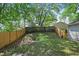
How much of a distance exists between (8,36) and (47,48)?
0.43 metres

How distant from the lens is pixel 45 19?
180 cm

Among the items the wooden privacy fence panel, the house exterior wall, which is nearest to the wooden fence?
the wooden privacy fence panel

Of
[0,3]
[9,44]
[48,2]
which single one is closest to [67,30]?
[48,2]

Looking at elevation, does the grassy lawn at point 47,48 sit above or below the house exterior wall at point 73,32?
below

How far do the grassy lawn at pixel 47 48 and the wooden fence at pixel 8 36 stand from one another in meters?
0.08

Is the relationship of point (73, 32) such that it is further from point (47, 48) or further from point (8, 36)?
point (8, 36)

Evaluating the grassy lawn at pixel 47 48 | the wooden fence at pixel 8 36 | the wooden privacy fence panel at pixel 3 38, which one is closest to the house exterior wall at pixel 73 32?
the grassy lawn at pixel 47 48

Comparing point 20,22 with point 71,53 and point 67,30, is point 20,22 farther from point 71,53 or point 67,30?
point 71,53

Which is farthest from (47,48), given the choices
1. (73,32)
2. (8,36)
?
(8,36)

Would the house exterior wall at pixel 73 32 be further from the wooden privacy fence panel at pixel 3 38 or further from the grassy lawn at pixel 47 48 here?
the wooden privacy fence panel at pixel 3 38

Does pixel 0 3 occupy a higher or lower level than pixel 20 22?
higher

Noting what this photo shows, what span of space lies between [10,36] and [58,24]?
0.52 meters

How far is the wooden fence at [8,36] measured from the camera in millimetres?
1774

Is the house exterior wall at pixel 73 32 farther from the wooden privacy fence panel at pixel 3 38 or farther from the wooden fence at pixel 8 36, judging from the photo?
the wooden privacy fence panel at pixel 3 38
